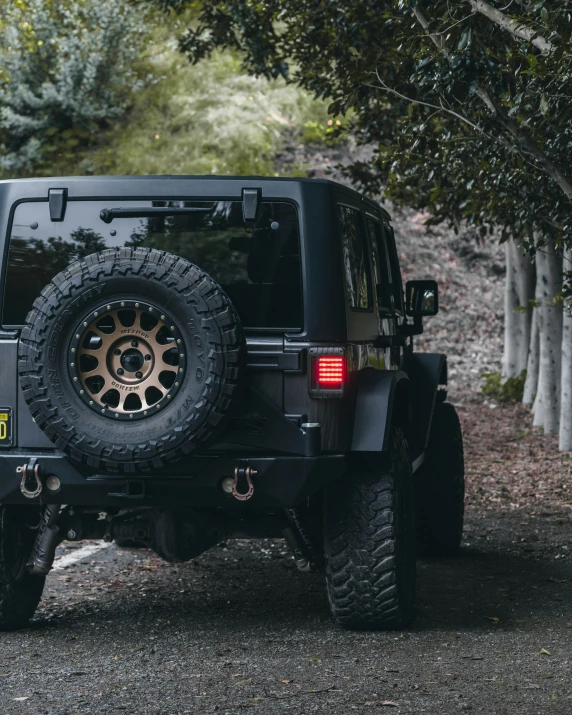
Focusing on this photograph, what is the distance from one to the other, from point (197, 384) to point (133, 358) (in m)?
0.30

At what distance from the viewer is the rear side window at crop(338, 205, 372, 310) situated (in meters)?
5.74

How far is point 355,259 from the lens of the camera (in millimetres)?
5988

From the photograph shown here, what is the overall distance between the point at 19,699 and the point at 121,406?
1278mm

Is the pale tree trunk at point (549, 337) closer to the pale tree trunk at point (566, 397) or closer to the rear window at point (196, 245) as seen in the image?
the pale tree trunk at point (566, 397)

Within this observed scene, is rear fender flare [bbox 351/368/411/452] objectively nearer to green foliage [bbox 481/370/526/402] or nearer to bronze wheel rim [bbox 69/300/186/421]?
bronze wheel rim [bbox 69/300/186/421]

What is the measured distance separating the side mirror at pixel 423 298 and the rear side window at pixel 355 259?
142 centimetres

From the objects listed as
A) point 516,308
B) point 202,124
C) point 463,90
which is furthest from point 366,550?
point 202,124

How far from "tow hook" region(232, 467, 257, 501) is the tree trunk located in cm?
1142

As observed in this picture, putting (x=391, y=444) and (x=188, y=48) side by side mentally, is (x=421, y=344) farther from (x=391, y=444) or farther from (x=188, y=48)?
(x=391, y=444)

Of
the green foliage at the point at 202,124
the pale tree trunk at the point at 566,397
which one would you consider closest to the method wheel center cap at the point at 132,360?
the pale tree trunk at the point at 566,397

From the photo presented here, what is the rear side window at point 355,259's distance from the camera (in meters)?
5.74

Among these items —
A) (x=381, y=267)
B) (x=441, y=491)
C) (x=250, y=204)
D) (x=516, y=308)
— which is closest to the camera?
(x=250, y=204)

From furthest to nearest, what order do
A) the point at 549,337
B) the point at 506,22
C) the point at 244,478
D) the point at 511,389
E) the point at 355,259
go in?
the point at 511,389 → the point at 549,337 → the point at 506,22 → the point at 355,259 → the point at 244,478

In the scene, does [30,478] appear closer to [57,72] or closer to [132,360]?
[132,360]
